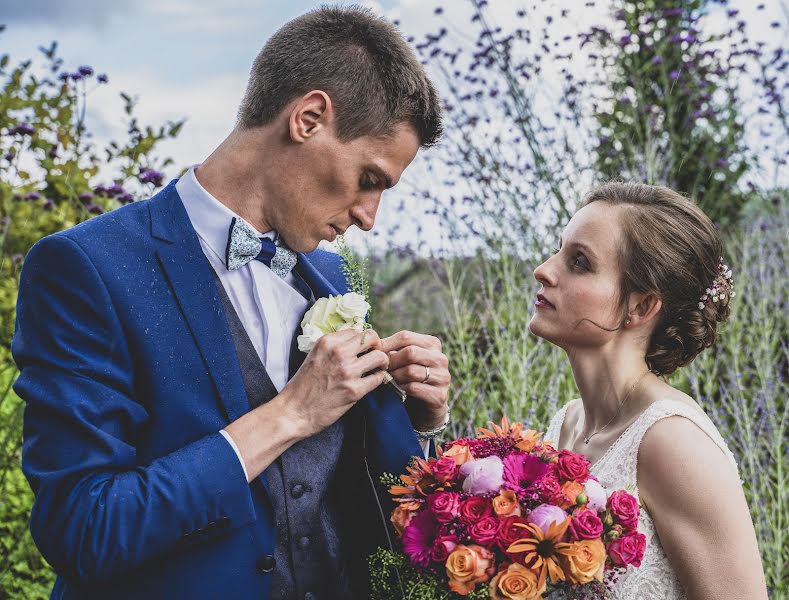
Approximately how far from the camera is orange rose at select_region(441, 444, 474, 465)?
200 centimetres

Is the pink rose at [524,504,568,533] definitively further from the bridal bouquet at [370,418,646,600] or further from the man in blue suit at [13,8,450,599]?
the man in blue suit at [13,8,450,599]

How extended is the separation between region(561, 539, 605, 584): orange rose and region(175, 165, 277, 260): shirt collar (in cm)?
107

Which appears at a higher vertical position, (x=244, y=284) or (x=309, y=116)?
(x=309, y=116)

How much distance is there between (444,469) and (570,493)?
0.29 m

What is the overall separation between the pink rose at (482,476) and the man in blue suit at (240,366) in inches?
10.4

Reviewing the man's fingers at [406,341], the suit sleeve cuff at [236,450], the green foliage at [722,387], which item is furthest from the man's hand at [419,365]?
the green foliage at [722,387]

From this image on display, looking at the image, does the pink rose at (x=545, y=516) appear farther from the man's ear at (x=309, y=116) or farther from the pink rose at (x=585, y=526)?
the man's ear at (x=309, y=116)

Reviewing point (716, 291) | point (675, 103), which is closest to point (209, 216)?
point (716, 291)

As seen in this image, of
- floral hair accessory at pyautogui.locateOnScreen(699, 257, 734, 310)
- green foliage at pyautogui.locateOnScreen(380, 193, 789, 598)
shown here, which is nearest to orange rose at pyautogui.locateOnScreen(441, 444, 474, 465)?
floral hair accessory at pyautogui.locateOnScreen(699, 257, 734, 310)

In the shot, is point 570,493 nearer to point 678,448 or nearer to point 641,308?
point 678,448

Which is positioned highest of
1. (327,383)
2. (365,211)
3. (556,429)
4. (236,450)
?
(365,211)

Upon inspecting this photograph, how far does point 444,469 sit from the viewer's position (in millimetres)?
1948

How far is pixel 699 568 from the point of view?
2139mm

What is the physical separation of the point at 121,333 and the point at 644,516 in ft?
4.74
